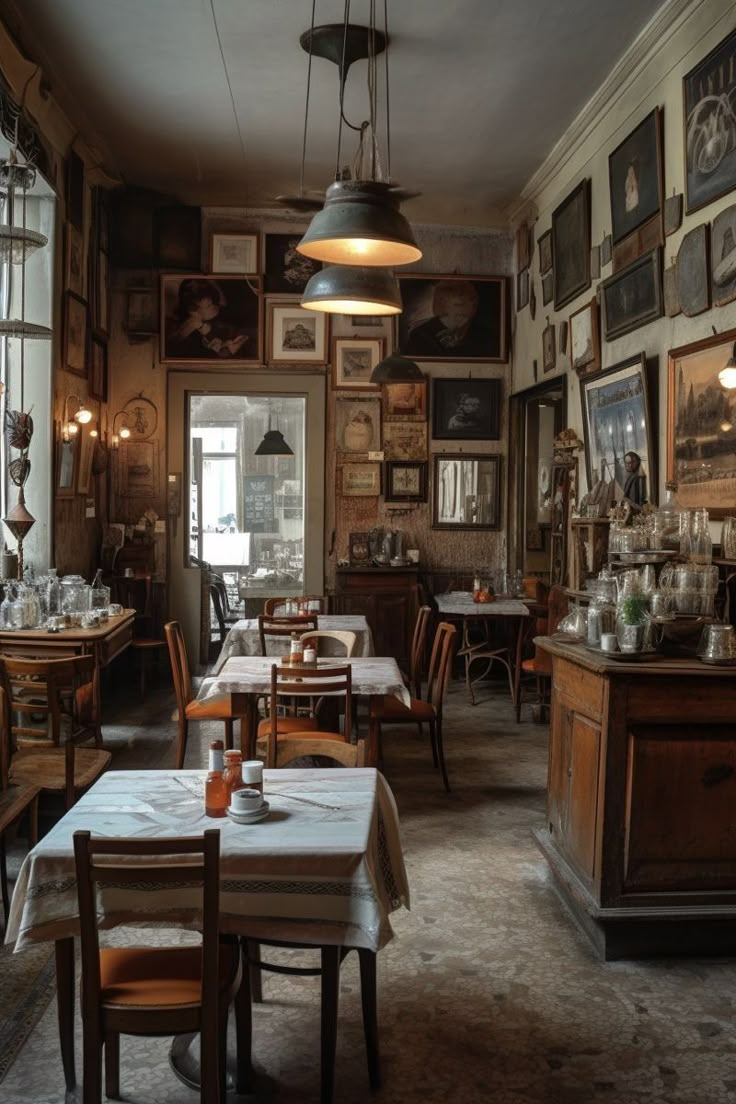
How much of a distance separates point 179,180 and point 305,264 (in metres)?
1.40

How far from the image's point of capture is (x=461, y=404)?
9.41 m

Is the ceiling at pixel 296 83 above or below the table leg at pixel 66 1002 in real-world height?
above

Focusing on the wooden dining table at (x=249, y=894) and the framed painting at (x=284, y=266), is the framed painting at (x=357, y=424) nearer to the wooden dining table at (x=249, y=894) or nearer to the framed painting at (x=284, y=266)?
the framed painting at (x=284, y=266)

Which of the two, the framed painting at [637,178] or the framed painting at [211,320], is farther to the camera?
the framed painting at [211,320]

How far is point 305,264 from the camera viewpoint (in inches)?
360

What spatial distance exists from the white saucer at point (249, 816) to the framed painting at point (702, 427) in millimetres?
3026

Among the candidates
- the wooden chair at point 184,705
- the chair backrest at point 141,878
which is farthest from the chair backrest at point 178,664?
the chair backrest at point 141,878

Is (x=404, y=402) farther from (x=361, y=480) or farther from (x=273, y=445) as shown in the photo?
(x=273, y=445)

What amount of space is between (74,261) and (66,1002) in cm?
638

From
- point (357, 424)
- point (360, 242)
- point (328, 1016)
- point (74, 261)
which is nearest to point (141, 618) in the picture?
point (357, 424)

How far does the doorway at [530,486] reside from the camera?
9203mm

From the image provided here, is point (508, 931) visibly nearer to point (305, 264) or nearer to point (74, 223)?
point (74, 223)

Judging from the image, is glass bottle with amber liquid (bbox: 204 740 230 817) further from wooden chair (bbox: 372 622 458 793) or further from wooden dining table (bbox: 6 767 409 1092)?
wooden chair (bbox: 372 622 458 793)

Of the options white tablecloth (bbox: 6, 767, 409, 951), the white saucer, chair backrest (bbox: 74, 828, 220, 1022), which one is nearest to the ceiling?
the white saucer
